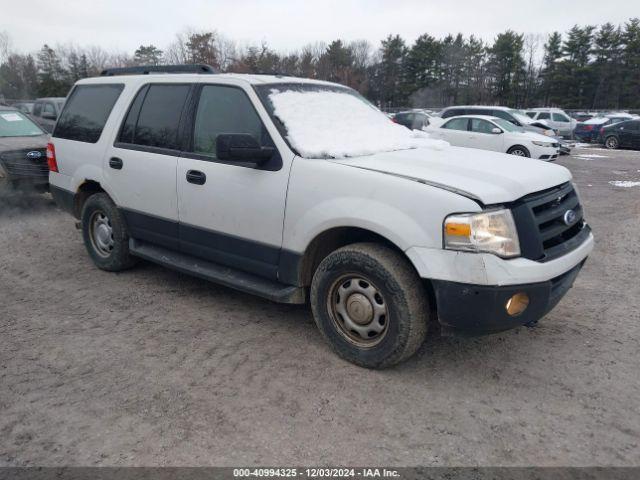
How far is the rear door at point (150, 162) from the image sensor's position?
4.24m

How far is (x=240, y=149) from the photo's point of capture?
3344 millimetres

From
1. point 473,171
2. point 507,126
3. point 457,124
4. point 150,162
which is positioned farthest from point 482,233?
point 507,126

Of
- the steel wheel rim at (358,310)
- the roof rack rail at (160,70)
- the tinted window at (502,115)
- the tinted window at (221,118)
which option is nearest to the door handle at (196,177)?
the tinted window at (221,118)

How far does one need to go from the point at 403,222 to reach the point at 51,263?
4.31 metres

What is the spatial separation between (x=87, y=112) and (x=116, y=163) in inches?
35.6

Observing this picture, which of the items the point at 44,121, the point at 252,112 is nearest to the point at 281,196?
the point at 252,112

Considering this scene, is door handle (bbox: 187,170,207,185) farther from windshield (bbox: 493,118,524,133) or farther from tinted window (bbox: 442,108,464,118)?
tinted window (bbox: 442,108,464,118)

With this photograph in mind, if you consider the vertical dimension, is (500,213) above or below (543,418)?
above

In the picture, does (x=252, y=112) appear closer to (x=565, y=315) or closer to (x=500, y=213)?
(x=500, y=213)

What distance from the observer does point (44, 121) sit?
1234cm

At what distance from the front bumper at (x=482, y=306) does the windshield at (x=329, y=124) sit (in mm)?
1297

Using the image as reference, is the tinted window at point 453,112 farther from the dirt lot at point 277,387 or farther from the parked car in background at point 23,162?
the dirt lot at point 277,387

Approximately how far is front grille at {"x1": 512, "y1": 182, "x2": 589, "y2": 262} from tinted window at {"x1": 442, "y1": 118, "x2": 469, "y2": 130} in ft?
38.8

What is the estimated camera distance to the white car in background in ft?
46.4
